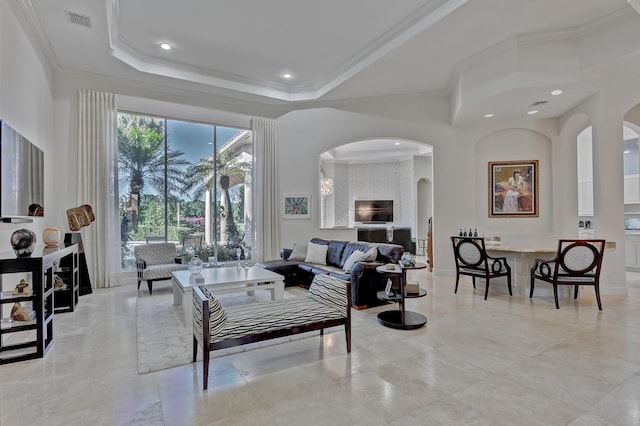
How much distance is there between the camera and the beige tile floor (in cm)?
214

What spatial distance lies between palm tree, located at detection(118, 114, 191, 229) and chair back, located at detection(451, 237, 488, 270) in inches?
225

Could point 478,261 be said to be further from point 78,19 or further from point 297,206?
point 78,19

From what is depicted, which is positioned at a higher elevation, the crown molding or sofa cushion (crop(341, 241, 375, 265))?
the crown molding

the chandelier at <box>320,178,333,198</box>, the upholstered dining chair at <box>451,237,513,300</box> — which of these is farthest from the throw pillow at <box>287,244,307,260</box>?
the chandelier at <box>320,178,333,198</box>

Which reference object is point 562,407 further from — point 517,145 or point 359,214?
point 359,214

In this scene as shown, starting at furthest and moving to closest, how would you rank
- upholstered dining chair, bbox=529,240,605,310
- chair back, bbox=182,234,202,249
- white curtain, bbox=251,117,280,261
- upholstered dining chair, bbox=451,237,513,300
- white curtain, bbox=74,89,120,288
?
white curtain, bbox=251,117,280,261 < chair back, bbox=182,234,202,249 < white curtain, bbox=74,89,120,288 < upholstered dining chair, bbox=451,237,513,300 < upholstered dining chair, bbox=529,240,605,310

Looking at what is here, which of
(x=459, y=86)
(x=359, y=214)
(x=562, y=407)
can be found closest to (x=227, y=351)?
(x=562, y=407)

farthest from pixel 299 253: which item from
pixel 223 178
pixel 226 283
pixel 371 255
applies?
pixel 223 178

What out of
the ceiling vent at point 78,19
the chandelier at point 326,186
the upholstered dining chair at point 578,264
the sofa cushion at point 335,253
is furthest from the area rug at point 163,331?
the chandelier at point 326,186

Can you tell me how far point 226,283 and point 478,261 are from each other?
3.81m

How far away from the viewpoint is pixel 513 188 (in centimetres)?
678

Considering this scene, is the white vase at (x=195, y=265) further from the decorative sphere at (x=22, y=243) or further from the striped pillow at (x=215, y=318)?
the striped pillow at (x=215, y=318)

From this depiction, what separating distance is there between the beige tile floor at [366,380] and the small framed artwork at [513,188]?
313 cm

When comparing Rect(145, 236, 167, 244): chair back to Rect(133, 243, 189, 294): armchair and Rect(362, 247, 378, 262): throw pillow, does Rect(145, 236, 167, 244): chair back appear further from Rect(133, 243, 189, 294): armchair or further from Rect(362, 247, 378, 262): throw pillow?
Rect(362, 247, 378, 262): throw pillow
